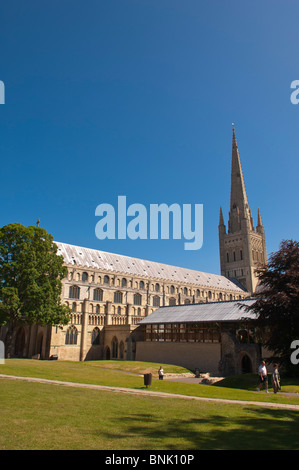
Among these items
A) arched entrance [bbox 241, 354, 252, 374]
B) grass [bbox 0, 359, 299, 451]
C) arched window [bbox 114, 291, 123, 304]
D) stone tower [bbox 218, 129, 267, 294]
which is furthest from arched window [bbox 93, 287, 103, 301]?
stone tower [bbox 218, 129, 267, 294]

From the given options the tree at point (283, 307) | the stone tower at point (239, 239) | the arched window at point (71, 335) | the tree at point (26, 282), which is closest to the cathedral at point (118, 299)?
the arched window at point (71, 335)

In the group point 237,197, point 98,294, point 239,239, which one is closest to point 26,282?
point 98,294

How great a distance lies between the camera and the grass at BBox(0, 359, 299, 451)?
27.7 ft

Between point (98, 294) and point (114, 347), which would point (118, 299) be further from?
point (114, 347)

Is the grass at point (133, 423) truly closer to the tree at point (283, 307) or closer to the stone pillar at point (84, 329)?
the tree at point (283, 307)

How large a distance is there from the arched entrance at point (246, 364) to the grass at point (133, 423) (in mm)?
23522

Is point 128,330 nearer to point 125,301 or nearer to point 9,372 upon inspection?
point 125,301

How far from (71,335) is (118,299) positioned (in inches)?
544

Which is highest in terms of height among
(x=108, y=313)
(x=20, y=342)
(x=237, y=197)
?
(x=237, y=197)

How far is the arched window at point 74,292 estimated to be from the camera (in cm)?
6200

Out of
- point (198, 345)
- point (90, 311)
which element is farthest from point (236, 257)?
point (198, 345)

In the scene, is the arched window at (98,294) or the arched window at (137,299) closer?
the arched window at (98,294)

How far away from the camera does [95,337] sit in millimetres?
61656

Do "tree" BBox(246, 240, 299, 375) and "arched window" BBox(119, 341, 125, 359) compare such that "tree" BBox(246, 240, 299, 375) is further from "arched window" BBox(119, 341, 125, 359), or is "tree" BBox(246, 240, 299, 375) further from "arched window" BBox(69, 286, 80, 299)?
"arched window" BBox(69, 286, 80, 299)
